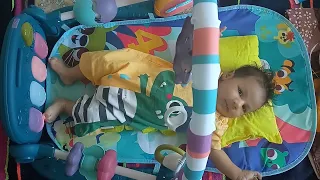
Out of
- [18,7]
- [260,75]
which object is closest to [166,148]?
[260,75]

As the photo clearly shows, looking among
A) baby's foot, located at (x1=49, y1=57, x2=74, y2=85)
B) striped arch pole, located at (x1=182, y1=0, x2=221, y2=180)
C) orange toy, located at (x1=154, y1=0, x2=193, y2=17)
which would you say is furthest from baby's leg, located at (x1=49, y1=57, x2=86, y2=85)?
striped arch pole, located at (x1=182, y1=0, x2=221, y2=180)

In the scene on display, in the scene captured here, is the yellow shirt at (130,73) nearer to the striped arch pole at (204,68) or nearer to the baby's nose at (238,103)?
the baby's nose at (238,103)

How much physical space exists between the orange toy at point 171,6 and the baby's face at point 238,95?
250 mm

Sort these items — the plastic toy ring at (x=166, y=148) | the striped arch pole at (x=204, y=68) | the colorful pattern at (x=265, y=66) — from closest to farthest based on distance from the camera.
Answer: the striped arch pole at (x=204, y=68)
the plastic toy ring at (x=166, y=148)
the colorful pattern at (x=265, y=66)

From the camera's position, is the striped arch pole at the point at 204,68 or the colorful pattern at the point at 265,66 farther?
the colorful pattern at the point at 265,66

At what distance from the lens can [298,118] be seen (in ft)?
4.42

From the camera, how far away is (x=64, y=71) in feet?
4.18

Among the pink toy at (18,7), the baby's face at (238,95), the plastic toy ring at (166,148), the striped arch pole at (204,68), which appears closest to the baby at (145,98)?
the baby's face at (238,95)

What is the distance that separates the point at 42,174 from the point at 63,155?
0.12 m

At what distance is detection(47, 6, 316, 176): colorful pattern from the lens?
1.27m

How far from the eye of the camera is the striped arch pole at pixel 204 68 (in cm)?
68

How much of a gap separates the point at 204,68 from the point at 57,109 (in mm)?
656

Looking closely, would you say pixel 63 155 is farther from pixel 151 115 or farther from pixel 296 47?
pixel 296 47

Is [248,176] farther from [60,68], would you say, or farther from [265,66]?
[60,68]
